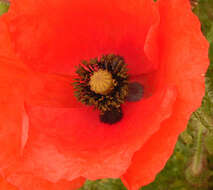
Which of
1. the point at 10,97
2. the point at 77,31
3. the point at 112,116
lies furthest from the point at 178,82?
the point at 10,97

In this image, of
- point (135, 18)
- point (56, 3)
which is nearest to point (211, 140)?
point (135, 18)

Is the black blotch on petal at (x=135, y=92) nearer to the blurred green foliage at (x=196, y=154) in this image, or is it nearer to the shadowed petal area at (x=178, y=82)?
the blurred green foliage at (x=196, y=154)

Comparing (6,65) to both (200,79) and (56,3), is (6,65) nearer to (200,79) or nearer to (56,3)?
(56,3)

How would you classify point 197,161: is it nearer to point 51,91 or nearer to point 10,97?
point 51,91

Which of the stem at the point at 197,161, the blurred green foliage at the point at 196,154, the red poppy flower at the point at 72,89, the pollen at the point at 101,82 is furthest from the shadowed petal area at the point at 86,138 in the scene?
the stem at the point at 197,161

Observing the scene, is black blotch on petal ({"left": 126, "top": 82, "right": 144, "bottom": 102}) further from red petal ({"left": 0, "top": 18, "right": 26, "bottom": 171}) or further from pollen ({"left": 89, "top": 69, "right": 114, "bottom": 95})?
red petal ({"left": 0, "top": 18, "right": 26, "bottom": 171})

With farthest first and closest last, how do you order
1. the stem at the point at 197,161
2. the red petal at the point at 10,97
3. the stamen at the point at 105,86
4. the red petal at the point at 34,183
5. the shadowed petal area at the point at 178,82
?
the stem at the point at 197,161 < the stamen at the point at 105,86 < the red petal at the point at 10,97 < the red petal at the point at 34,183 < the shadowed petal area at the point at 178,82
